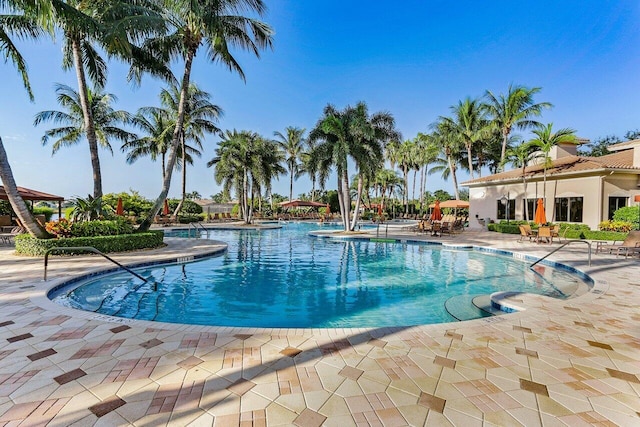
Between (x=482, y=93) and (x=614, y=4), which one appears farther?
(x=482, y=93)

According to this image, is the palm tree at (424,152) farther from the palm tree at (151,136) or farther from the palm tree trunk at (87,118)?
the palm tree trunk at (87,118)

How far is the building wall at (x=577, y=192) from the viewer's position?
1577cm

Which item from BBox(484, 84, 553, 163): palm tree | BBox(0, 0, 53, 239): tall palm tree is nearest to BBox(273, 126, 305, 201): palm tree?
BBox(484, 84, 553, 163): palm tree

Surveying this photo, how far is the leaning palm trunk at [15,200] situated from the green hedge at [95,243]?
0.29 m

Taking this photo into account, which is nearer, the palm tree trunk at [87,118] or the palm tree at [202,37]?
the palm tree trunk at [87,118]

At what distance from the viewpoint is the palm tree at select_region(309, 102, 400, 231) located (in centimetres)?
1712

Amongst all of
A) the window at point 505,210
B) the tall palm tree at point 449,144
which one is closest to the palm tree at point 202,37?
the window at point 505,210

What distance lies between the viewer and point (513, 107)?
23172mm

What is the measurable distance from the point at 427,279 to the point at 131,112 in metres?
23.6

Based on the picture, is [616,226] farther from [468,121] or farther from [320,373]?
[320,373]

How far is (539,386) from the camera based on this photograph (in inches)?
103

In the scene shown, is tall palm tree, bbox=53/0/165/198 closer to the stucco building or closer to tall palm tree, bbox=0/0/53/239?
tall palm tree, bbox=0/0/53/239

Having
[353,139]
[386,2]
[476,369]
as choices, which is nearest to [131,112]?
[353,139]

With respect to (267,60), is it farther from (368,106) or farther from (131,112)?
(131,112)
